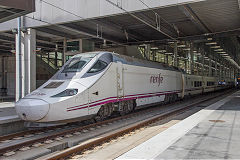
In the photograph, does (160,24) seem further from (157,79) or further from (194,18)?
(157,79)

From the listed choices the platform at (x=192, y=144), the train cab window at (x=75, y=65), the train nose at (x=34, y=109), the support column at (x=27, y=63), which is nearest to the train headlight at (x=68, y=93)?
the train nose at (x=34, y=109)

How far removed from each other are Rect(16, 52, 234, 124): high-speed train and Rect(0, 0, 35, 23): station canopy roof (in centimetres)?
302

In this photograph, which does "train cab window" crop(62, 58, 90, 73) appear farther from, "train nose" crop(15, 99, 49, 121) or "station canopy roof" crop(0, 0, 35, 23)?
"station canopy roof" crop(0, 0, 35, 23)

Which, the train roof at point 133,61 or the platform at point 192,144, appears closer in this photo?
the platform at point 192,144

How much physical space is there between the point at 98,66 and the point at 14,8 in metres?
4.41

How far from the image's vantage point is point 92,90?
371 inches

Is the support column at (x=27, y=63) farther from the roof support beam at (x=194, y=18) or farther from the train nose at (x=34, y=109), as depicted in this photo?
the roof support beam at (x=194, y=18)

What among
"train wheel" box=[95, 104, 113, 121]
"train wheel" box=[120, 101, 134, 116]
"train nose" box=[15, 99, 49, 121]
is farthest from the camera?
"train wheel" box=[120, 101, 134, 116]

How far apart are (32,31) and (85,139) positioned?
12.7 meters

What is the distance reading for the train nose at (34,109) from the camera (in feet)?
25.8

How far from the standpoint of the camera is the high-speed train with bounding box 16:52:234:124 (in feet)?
26.7

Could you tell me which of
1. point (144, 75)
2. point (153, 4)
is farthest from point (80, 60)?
point (153, 4)

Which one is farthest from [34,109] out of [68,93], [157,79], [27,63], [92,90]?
[27,63]

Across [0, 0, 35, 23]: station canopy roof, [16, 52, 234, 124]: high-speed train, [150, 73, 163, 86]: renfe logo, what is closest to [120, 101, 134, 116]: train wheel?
[16, 52, 234, 124]: high-speed train
